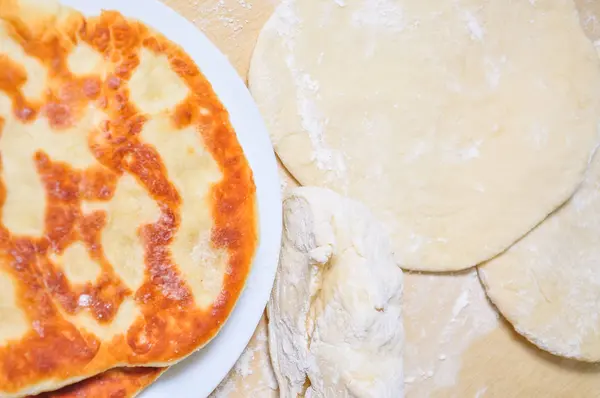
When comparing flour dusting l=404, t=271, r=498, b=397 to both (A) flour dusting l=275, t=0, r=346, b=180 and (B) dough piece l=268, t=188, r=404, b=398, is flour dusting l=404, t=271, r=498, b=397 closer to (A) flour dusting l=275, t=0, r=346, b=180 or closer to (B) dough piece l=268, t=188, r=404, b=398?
(B) dough piece l=268, t=188, r=404, b=398

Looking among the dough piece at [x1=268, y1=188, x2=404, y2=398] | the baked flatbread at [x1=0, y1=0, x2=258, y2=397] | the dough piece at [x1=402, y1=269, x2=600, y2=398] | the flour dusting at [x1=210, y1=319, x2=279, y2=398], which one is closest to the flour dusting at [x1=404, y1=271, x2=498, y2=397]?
the dough piece at [x1=402, y1=269, x2=600, y2=398]

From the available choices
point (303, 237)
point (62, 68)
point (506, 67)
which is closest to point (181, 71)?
point (62, 68)

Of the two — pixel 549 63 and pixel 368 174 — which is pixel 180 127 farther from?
pixel 549 63

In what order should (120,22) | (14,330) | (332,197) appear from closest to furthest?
(14,330)
(120,22)
(332,197)

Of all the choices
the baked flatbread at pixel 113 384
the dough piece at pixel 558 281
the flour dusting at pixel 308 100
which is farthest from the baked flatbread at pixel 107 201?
the dough piece at pixel 558 281

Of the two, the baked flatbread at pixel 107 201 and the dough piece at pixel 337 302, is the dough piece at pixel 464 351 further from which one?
the baked flatbread at pixel 107 201

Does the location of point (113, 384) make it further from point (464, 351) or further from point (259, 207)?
point (464, 351)

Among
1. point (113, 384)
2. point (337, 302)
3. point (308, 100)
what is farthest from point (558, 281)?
point (113, 384)
